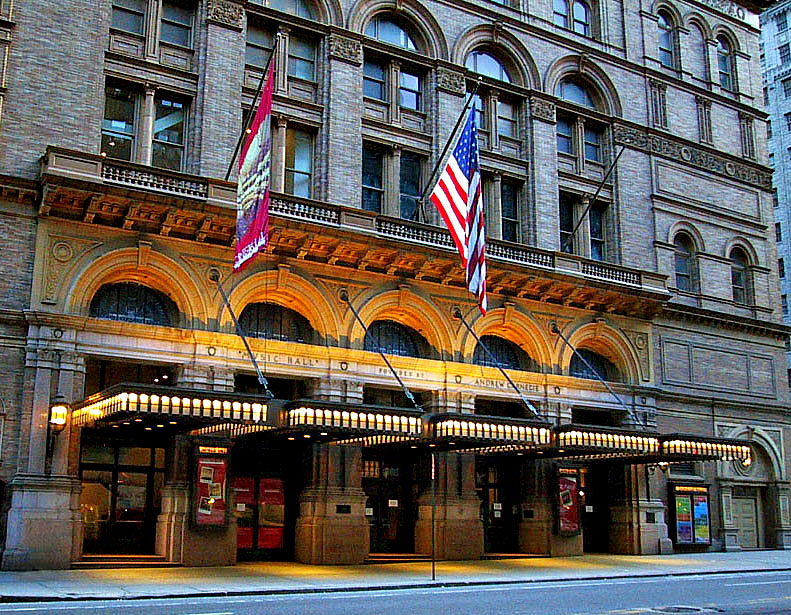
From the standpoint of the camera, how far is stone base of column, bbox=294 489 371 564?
29.7 metres

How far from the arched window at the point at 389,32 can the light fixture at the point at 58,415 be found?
18.2 meters

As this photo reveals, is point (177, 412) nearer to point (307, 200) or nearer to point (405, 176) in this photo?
point (307, 200)

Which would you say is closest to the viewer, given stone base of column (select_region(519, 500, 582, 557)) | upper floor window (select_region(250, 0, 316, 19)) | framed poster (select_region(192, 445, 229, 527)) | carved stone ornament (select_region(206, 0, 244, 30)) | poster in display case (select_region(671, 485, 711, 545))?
framed poster (select_region(192, 445, 229, 527))

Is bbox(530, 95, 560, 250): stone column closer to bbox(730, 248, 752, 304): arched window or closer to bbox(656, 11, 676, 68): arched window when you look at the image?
bbox(656, 11, 676, 68): arched window

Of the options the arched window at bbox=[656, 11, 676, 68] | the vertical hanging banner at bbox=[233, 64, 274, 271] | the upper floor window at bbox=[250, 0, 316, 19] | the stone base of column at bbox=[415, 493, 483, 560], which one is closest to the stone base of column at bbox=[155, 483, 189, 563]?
the vertical hanging banner at bbox=[233, 64, 274, 271]

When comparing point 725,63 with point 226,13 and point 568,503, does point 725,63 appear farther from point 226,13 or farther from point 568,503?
point 226,13

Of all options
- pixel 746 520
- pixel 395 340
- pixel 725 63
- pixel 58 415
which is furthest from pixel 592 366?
pixel 58 415

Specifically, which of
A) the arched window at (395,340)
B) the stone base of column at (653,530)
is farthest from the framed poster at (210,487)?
the stone base of column at (653,530)

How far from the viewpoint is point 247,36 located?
33.1 metres

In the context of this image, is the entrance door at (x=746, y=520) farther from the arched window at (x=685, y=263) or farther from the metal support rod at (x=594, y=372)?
the arched window at (x=685, y=263)

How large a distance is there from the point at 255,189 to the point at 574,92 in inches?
848

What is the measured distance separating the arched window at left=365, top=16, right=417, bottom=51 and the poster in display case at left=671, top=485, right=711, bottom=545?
20601mm

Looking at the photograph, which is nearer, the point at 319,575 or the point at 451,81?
the point at 319,575

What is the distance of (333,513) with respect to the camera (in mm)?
30047
